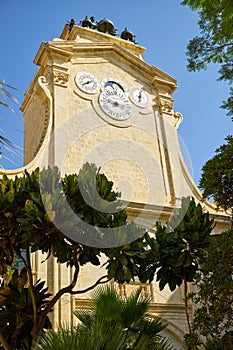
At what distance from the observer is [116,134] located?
17359mm

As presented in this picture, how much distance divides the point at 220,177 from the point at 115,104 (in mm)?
10570

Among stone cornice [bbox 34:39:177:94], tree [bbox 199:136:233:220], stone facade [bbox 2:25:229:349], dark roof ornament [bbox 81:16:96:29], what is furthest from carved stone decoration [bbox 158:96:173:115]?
tree [bbox 199:136:233:220]

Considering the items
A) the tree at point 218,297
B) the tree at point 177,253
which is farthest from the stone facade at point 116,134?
the tree at point 218,297

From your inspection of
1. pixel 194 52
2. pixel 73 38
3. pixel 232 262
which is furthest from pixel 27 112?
pixel 232 262

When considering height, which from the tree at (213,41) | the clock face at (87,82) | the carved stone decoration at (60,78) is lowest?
the tree at (213,41)

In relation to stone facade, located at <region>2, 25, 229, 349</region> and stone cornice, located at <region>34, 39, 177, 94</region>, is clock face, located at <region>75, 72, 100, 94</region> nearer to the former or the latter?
stone facade, located at <region>2, 25, 229, 349</region>

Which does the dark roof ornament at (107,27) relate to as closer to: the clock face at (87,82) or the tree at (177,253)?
the clock face at (87,82)

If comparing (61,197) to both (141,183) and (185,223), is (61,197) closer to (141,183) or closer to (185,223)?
(185,223)

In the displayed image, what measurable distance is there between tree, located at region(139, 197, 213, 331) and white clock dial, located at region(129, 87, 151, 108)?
9.07m

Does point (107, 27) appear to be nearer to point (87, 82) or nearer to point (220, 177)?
point (87, 82)

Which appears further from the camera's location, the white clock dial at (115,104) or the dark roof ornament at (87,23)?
the dark roof ornament at (87,23)

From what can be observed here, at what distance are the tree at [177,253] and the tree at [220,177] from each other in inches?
86.4

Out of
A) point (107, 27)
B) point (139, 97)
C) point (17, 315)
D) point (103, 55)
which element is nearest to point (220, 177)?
point (17, 315)

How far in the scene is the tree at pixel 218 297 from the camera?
7.04 m
